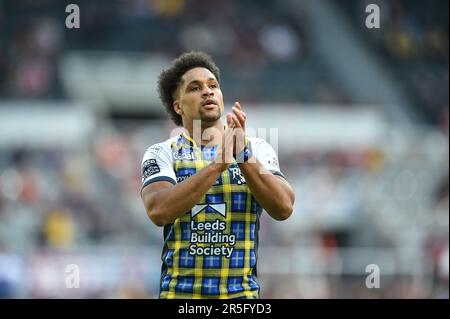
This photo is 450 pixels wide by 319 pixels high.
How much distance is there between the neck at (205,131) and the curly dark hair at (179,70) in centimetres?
39

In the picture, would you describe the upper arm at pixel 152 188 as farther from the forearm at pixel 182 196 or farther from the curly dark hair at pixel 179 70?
the curly dark hair at pixel 179 70

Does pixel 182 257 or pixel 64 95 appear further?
pixel 64 95

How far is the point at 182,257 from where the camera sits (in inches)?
242

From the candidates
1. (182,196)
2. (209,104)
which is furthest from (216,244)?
(209,104)

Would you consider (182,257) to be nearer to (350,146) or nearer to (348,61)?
(350,146)

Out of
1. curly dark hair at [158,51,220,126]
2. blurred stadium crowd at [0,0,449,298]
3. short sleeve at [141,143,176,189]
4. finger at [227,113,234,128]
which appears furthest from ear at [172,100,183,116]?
blurred stadium crowd at [0,0,449,298]

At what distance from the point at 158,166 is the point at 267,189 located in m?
0.77

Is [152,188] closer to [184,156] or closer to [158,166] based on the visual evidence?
[158,166]

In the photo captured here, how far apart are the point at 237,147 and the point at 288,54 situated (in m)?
19.8

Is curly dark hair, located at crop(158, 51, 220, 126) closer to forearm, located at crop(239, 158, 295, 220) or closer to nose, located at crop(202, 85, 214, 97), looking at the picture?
nose, located at crop(202, 85, 214, 97)

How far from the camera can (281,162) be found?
20.0 metres

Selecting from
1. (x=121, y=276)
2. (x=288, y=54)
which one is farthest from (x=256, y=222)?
(x=288, y=54)

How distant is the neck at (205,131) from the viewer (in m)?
6.31

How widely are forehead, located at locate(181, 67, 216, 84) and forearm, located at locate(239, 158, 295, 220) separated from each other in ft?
2.66
